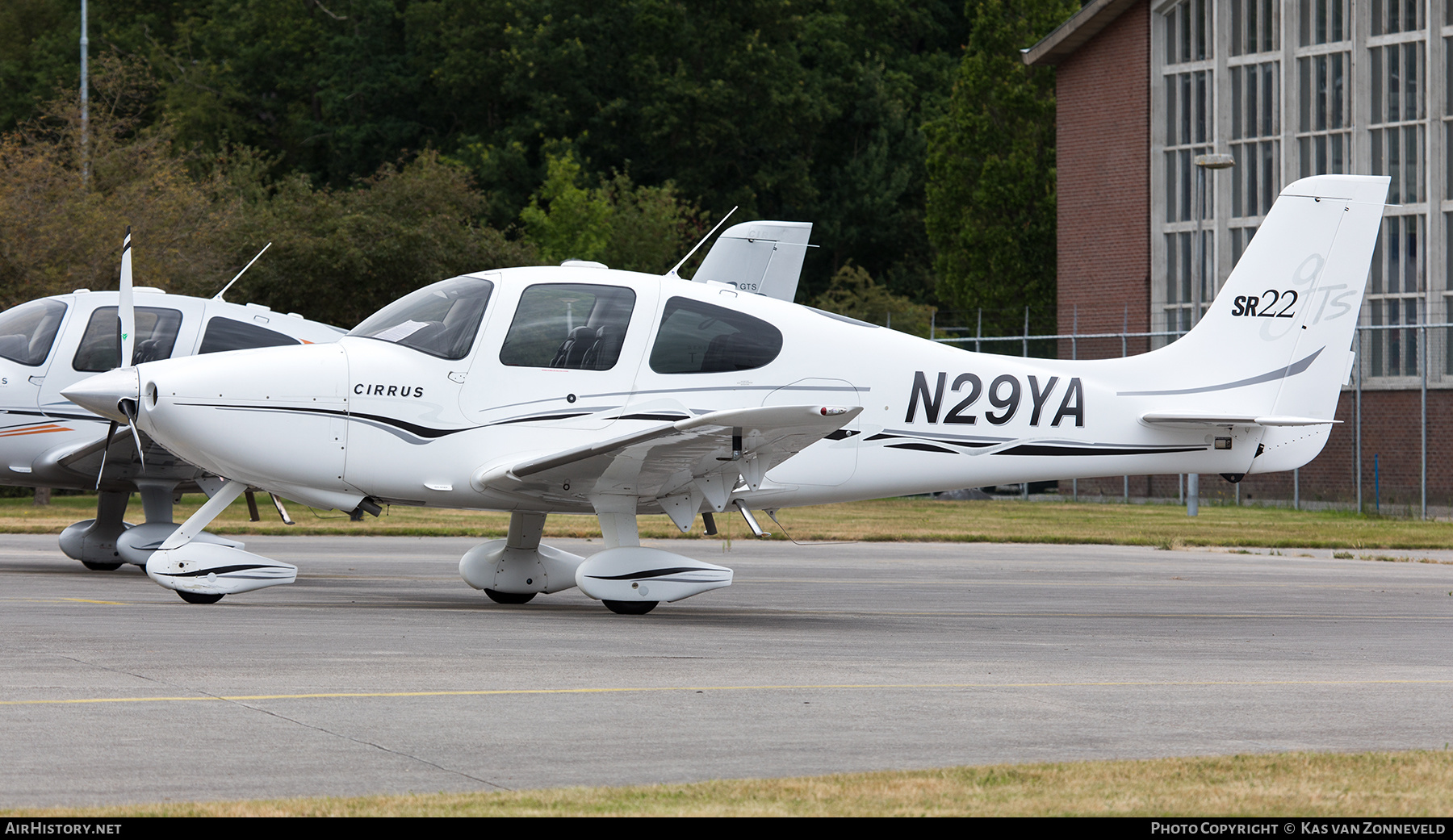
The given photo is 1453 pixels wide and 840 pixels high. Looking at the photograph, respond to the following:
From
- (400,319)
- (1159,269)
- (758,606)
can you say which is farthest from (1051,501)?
(400,319)

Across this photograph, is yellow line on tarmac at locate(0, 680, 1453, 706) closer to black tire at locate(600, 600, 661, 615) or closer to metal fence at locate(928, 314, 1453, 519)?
black tire at locate(600, 600, 661, 615)

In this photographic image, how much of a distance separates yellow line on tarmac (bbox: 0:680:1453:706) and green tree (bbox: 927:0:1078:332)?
5223cm

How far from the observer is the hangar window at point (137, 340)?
1458 cm

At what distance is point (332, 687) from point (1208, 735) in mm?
4220

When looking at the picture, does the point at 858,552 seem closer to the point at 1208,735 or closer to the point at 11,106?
the point at 1208,735

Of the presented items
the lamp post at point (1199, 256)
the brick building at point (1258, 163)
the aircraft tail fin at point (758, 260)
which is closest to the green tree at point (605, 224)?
the brick building at point (1258, 163)

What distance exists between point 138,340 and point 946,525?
50.6 ft

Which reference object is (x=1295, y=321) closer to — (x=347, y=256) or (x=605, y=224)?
(x=347, y=256)

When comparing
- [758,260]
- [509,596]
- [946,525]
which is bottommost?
[946,525]

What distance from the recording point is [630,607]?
1192 centimetres

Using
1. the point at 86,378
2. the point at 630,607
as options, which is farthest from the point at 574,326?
the point at 86,378

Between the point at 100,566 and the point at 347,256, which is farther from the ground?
the point at 347,256

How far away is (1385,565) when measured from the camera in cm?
1939

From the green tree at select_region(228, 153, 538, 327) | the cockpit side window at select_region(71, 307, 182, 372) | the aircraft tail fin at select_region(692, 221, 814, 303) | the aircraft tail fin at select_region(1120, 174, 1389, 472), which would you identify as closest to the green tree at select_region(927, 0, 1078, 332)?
the green tree at select_region(228, 153, 538, 327)
